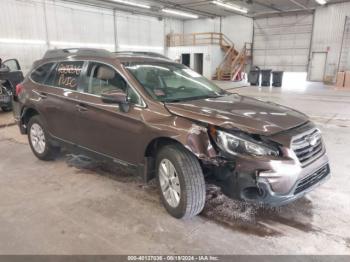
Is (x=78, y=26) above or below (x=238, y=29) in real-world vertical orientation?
below

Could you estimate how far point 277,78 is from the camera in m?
14.9

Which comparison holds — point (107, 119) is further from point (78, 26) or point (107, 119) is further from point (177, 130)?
point (78, 26)

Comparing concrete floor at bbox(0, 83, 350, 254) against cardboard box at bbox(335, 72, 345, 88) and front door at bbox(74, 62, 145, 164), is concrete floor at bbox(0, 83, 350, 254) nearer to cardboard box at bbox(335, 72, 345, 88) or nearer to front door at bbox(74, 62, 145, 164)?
front door at bbox(74, 62, 145, 164)

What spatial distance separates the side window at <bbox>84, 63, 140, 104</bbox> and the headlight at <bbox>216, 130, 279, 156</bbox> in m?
0.93

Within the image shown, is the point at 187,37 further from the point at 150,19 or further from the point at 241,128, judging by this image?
the point at 241,128

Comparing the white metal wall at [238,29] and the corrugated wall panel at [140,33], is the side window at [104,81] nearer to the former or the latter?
the corrugated wall panel at [140,33]

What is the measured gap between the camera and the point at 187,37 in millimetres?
22531

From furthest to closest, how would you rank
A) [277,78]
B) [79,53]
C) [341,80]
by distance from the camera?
[277,78], [341,80], [79,53]

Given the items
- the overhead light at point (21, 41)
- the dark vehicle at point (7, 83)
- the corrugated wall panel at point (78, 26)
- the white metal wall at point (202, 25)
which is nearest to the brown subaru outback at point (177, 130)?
the dark vehicle at point (7, 83)

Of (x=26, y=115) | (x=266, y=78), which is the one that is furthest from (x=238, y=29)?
(x=26, y=115)

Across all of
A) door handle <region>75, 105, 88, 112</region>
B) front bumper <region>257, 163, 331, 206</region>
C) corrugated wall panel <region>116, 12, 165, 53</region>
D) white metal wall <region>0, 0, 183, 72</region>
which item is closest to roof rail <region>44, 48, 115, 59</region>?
door handle <region>75, 105, 88, 112</region>

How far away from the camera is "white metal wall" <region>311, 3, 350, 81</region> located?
16.3 m

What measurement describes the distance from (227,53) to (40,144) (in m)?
17.7

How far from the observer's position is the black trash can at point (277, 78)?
14766mm
